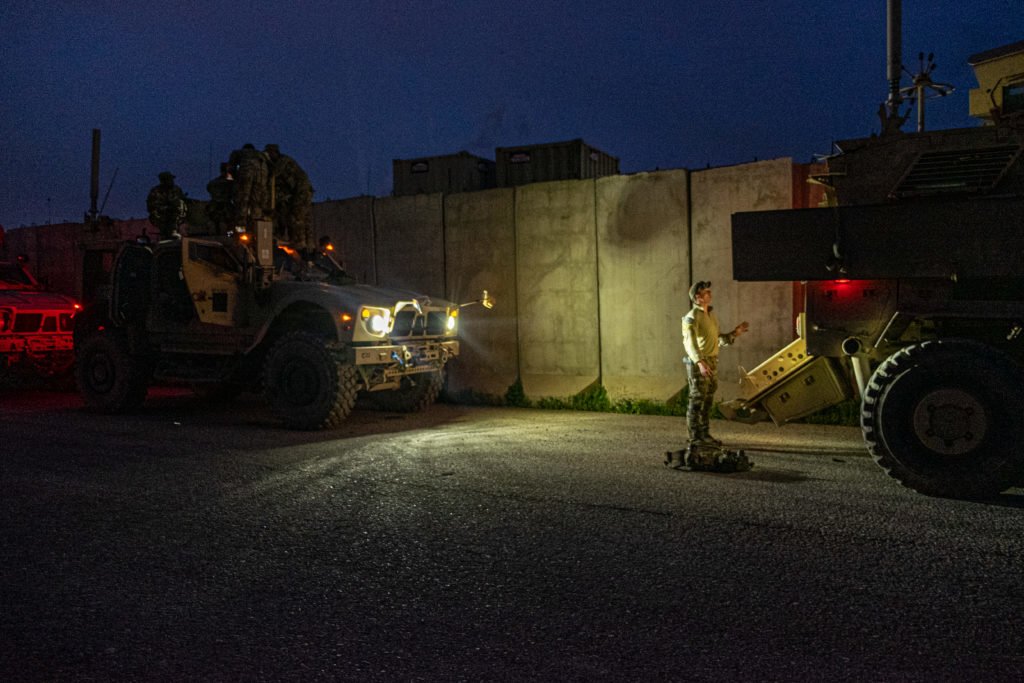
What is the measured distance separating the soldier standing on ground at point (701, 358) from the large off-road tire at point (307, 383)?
3985 millimetres

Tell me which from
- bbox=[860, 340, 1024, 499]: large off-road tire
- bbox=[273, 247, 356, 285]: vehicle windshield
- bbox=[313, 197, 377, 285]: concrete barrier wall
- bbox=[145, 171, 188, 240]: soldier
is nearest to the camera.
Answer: bbox=[860, 340, 1024, 499]: large off-road tire

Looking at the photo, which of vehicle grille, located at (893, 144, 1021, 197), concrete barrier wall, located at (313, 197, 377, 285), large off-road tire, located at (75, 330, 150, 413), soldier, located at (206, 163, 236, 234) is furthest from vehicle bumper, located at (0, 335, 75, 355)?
vehicle grille, located at (893, 144, 1021, 197)

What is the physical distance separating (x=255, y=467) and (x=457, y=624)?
4110mm

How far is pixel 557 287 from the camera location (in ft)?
39.3

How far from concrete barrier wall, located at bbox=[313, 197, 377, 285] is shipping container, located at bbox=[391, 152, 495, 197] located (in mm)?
1448

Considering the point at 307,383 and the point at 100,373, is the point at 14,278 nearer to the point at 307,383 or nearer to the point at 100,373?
the point at 100,373

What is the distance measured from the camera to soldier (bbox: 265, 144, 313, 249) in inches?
464

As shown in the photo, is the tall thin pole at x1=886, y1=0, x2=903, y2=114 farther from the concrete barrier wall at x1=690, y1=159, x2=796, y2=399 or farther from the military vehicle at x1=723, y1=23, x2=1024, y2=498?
the military vehicle at x1=723, y1=23, x2=1024, y2=498

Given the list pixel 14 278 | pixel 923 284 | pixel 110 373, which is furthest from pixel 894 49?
pixel 14 278

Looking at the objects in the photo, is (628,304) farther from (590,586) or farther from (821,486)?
(590,586)

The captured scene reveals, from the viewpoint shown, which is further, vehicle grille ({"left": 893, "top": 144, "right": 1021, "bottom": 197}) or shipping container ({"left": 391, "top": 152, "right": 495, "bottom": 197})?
shipping container ({"left": 391, "top": 152, "right": 495, "bottom": 197})

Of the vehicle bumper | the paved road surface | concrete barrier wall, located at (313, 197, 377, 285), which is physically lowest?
the paved road surface

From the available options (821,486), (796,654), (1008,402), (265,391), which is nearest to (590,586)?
(796,654)

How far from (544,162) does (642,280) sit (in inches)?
172
